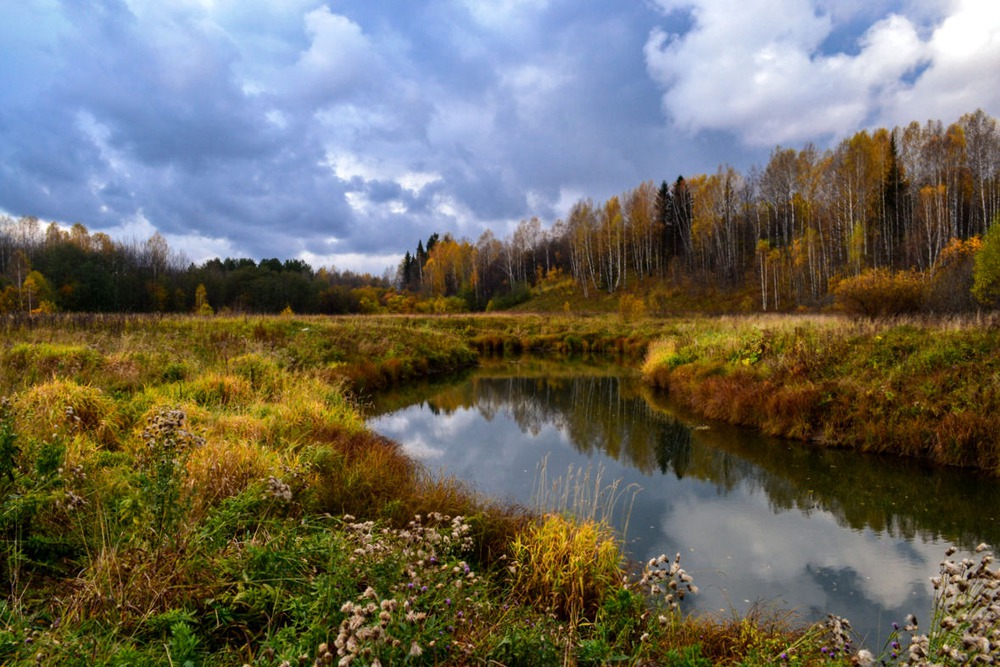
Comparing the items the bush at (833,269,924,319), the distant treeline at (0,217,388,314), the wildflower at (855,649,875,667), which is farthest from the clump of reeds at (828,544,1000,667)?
the distant treeline at (0,217,388,314)

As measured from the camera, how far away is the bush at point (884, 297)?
65.2ft

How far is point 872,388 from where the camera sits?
9922 mm

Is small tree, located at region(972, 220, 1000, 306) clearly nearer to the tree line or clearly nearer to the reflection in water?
the tree line

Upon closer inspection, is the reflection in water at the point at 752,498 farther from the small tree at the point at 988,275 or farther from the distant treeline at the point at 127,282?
the distant treeline at the point at 127,282

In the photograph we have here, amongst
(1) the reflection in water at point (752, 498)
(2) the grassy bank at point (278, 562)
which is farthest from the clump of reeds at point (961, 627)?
(1) the reflection in water at point (752, 498)

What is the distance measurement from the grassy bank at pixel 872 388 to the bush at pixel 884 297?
8.36 m

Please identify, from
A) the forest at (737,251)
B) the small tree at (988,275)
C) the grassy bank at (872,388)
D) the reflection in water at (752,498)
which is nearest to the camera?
the reflection in water at (752,498)

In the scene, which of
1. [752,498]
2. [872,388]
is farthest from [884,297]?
[752,498]

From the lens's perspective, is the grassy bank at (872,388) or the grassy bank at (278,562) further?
the grassy bank at (872,388)

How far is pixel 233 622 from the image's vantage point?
2.78 meters

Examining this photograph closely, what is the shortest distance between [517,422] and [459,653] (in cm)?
1044

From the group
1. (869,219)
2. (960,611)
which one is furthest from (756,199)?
(960,611)

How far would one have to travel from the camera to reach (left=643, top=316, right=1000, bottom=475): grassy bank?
8484 mm

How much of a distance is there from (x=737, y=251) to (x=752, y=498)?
160 feet
